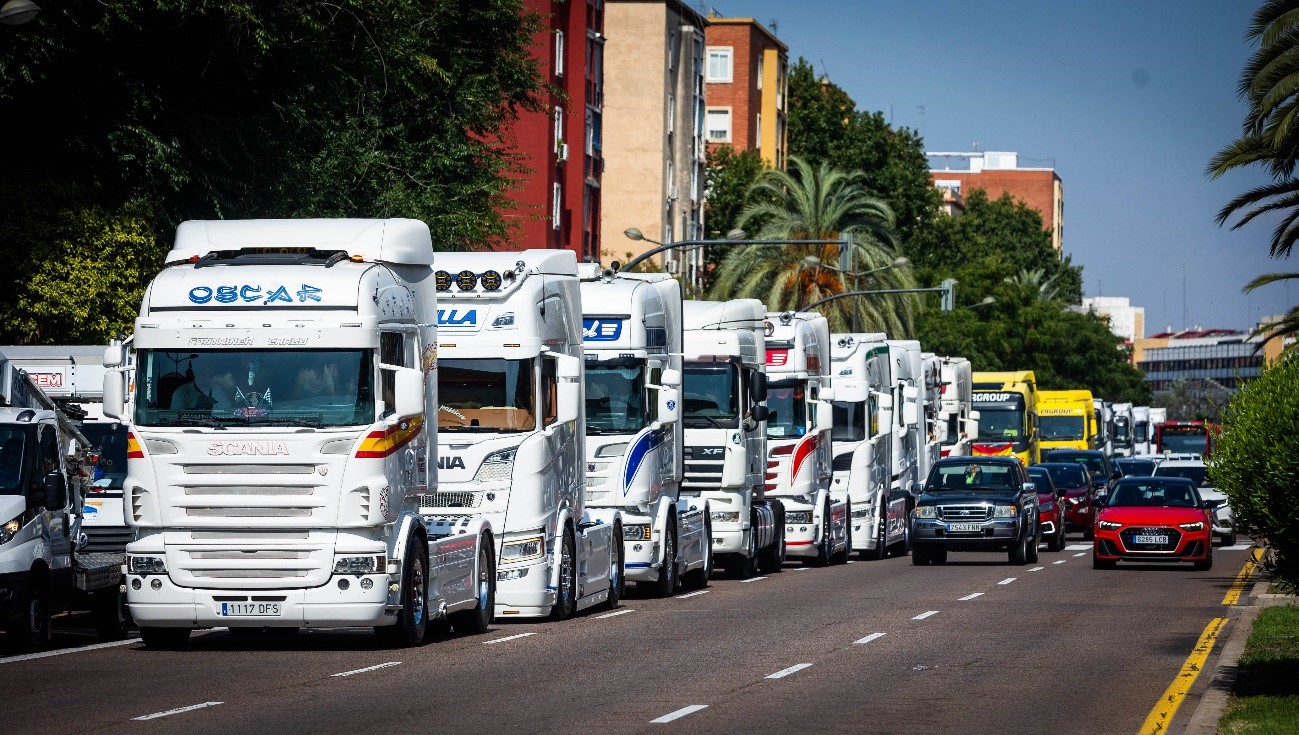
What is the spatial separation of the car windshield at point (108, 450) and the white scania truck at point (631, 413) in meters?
5.28

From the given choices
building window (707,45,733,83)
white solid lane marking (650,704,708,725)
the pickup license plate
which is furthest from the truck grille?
building window (707,45,733,83)

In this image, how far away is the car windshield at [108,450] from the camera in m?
23.5

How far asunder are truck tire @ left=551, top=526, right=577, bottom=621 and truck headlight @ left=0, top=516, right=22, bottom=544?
5740mm

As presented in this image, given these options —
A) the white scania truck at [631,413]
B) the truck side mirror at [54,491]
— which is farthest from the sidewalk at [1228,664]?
the truck side mirror at [54,491]

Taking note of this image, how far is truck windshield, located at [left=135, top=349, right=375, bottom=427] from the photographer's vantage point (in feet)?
57.9

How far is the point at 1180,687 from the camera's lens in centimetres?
1631

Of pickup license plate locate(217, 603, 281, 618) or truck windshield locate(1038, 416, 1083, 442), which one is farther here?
truck windshield locate(1038, 416, 1083, 442)

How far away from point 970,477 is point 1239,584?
24.7 feet

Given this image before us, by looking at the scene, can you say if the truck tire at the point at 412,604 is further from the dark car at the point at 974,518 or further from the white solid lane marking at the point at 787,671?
the dark car at the point at 974,518

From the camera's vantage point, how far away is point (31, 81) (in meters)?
27.9

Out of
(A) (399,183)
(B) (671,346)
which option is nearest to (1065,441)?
(A) (399,183)

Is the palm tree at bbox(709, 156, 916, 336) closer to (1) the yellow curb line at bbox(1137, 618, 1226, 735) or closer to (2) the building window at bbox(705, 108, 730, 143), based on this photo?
(2) the building window at bbox(705, 108, 730, 143)

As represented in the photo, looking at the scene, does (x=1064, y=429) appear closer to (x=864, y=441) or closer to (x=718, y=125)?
(x=864, y=441)

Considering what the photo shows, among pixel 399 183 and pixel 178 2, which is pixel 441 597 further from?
pixel 399 183
